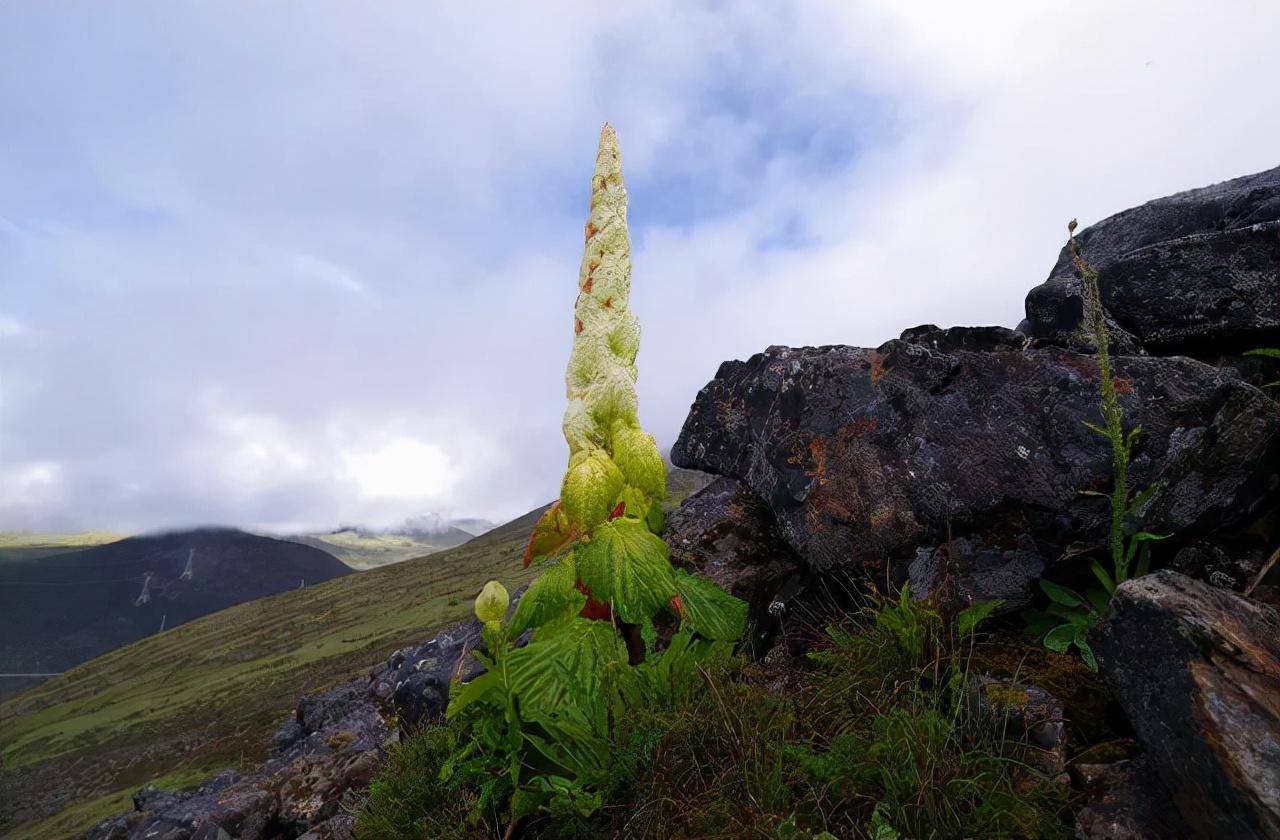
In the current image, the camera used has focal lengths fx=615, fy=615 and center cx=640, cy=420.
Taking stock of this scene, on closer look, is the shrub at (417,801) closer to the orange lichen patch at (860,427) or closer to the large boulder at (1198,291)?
the orange lichen patch at (860,427)

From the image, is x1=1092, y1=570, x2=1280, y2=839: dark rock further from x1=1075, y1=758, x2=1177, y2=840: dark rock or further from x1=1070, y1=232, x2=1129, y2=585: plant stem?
x1=1070, y1=232, x2=1129, y2=585: plant stem

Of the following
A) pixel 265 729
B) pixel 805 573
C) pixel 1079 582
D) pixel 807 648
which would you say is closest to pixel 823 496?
pixel 805 573

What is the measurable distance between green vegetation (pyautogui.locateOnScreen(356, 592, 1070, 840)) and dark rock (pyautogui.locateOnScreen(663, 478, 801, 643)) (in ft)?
3.42

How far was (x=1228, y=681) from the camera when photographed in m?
2.46

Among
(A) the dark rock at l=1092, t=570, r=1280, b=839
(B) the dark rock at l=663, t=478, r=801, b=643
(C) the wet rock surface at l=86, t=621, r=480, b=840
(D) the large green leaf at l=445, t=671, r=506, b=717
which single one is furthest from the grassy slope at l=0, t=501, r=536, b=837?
(A) the dark rock at l=1092, t=570, r=1280, b=839

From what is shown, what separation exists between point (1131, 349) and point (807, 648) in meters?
3.93

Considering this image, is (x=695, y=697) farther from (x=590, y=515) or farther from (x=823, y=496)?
(x=823, y=496)

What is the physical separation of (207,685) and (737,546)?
75.3 metres

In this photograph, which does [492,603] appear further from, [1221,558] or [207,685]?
[207,685]

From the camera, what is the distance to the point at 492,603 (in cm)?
409

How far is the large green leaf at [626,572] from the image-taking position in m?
4.24

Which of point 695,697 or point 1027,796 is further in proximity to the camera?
point 695,697

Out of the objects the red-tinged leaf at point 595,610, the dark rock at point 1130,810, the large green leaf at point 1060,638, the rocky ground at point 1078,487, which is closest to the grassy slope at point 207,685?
the rocky ground at point 1078,487

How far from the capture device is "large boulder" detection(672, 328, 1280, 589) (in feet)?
12.6
